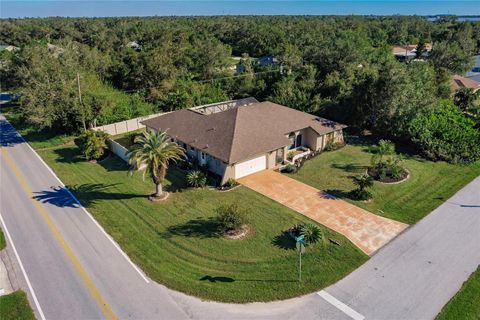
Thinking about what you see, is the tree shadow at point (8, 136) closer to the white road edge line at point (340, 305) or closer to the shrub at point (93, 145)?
the shrub at point (93, 145)

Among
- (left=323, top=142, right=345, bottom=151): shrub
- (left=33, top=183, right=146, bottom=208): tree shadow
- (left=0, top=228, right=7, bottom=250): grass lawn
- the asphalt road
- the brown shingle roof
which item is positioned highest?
the brown shingle roof

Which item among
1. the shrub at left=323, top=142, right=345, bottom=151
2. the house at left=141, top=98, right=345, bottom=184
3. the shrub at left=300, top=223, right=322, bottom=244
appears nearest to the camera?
the shrub at left=300, top=223, right=322, bottom=244

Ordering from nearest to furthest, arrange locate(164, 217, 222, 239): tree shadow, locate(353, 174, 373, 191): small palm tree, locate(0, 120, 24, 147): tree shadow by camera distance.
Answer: locate(164, 217, 222, 239): tree shadow, locate(353, 174, 373, 191): small palm tree, locate(0, 120, 24, 147): tree shadow

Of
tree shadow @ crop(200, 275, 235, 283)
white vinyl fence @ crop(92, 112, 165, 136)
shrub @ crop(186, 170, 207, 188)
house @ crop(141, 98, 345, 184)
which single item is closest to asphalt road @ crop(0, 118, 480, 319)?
tree shadow @ crop(200, 275, 235, 283)

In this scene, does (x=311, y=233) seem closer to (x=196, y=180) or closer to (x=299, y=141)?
(x=196, y=180)

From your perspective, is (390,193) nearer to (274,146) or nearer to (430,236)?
(430,236)

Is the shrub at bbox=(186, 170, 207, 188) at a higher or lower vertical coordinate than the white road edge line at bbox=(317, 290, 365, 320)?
higher

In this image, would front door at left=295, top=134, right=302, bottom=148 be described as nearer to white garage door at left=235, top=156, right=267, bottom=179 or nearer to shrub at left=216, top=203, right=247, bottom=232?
white garage door at left=235, top=156, right=267, bottom=179
